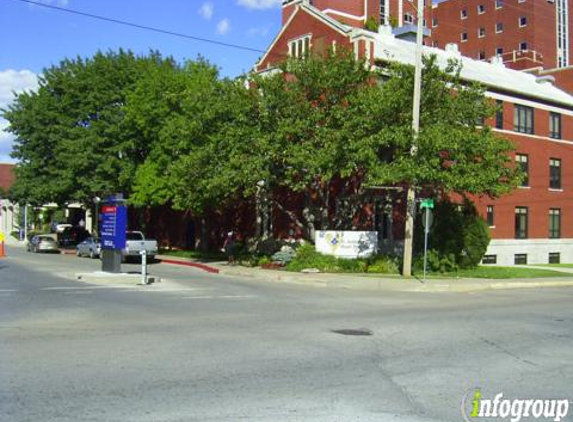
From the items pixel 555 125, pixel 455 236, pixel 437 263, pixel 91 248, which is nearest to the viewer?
pixel 437 263

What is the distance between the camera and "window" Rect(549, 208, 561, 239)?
41781mm

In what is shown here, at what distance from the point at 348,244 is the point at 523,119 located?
19.2 metres

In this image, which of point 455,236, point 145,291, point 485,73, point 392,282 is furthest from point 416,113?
point 485,73

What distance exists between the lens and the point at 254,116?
1077 inches

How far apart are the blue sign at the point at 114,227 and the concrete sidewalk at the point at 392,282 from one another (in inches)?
229

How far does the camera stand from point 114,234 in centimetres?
2302

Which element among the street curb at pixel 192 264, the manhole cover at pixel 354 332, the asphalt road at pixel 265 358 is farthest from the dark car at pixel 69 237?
the manhole cover at pixel 354 332

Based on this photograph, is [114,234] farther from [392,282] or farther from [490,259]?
[490,259]

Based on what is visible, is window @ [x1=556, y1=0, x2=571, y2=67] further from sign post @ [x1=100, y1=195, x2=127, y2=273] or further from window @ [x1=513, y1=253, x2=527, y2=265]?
sign post @ [x1=100, y1=195, x2=127, y2=273]

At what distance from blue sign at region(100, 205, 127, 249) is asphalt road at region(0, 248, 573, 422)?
6.10 m

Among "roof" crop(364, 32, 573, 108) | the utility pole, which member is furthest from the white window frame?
the utility pole

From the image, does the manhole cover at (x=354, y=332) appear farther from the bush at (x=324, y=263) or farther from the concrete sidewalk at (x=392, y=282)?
the bush at (x=324, y=263)

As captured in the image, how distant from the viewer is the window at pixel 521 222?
39.5 meters

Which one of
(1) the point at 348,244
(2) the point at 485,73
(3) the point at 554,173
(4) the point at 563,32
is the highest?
(4) the point at 563,32
